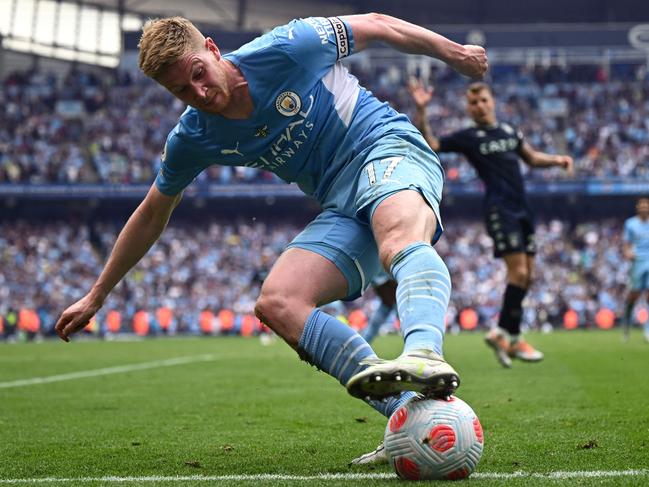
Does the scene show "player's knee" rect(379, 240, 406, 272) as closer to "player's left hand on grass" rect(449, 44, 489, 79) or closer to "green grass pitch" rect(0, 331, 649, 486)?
"green grass pitch" rect(0, 331, 649, 486)

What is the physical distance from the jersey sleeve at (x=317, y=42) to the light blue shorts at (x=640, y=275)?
13.6 metres

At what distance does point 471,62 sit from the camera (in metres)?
4.13

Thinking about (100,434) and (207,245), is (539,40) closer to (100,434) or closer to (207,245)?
(207,245)

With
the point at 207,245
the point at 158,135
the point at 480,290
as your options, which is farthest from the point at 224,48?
the point at 480,290

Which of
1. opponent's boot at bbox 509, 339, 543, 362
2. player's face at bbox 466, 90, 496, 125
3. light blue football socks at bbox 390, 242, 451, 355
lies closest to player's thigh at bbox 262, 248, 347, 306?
light blue football socks at bbox 390, 242, 451, 355

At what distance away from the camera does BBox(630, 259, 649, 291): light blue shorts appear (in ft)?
54.7

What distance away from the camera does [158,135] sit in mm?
37906

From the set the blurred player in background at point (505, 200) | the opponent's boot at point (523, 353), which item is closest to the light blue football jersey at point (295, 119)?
the blurred player in background at point (505, 200)

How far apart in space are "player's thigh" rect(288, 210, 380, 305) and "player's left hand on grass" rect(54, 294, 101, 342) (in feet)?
3.32

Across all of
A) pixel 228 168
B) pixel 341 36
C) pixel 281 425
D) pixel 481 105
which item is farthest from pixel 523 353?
pixel 228 168

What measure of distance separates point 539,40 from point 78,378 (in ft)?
108

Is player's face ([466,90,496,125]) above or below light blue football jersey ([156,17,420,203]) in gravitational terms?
below

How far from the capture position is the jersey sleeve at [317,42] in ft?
13.2

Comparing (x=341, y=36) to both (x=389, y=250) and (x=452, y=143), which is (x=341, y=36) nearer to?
(x=389, y=250)
